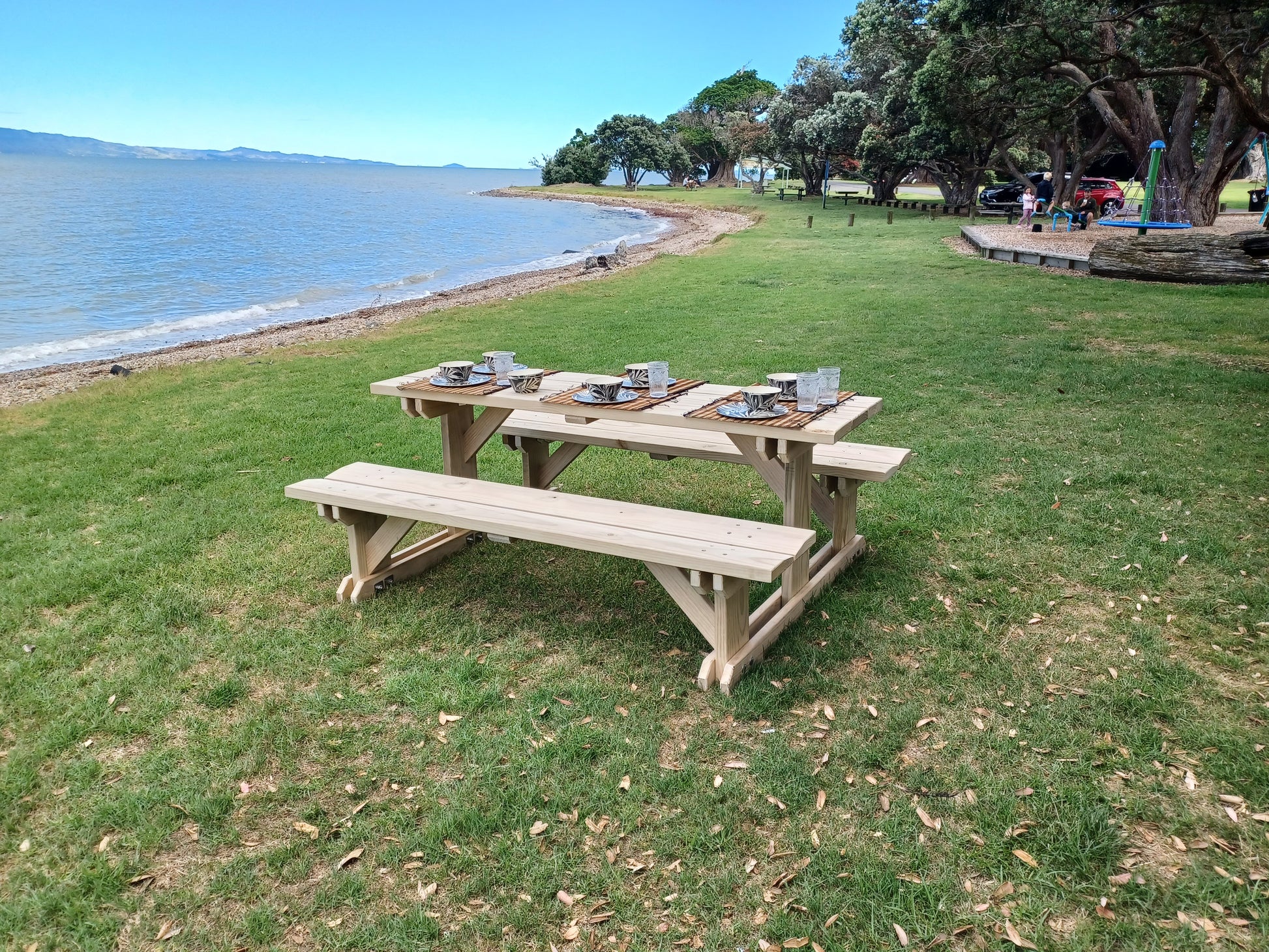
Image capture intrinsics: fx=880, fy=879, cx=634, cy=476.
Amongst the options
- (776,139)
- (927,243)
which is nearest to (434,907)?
(927,243)

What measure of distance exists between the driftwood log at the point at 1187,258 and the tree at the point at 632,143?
6429cm

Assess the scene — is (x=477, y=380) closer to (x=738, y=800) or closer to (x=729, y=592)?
(x=729, y=592)

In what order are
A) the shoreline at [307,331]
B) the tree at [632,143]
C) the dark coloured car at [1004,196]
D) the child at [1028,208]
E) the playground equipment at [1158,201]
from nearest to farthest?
the shoreline at [307,331], the playground equipment at [1158,201], the child at [1028,208], the dark coloured car at [1004,196], the tree at [632,143]

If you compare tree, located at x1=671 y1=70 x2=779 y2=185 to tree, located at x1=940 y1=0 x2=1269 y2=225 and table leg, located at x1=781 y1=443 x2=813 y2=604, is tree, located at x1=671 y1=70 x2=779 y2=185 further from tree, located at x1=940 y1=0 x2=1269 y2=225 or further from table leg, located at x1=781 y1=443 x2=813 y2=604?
table leg, located at x1=781 y1=443 x2=813 y2=604

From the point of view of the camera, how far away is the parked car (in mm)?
29627

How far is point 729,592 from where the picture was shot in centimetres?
362

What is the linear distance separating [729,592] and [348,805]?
164 cm

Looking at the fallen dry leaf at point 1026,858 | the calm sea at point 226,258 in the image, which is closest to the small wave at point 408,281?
the calm sea at point 226,258

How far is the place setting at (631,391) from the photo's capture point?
4246 mm

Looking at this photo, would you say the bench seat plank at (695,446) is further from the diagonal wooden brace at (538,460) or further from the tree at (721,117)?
the tree at (721,117)

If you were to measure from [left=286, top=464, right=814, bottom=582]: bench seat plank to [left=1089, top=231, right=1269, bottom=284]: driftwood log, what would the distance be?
12.7 meters

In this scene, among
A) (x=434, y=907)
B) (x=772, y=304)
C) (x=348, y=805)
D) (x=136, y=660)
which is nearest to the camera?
(x=434, y=907)

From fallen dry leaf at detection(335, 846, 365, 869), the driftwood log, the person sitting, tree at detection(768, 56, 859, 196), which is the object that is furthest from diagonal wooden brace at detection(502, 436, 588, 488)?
tree at detection(768, 56, 859, 196)

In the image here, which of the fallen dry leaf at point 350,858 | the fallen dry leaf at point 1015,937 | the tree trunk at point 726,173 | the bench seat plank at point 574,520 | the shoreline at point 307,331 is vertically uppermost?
the tree trunk at point 726,173
